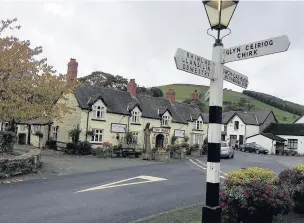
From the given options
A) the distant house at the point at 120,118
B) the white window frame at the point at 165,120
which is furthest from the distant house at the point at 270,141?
the white window frame at the point at 165,120

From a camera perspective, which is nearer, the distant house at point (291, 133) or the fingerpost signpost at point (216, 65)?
the fingerpost signpost at point (216, 65)

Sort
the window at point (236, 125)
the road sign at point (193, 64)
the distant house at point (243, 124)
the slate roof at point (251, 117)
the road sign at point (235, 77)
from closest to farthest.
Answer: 1. the road sign at point (193, 64)
2. the road sign at point (235, 77)
3. the distant house at point (243, 124)
4. the slate roof at point (251, 117)
5. the window at point (236, 125)

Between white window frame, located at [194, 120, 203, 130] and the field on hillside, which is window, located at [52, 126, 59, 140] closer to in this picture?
white window frame, located at [194, 120, 203, 130]

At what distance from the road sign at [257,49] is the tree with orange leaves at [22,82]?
1411 cm

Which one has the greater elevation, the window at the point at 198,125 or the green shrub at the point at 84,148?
the window at the point at 198,125

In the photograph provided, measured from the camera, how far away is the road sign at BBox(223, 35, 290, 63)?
4.89m

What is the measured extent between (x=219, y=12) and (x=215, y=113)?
5.19ft

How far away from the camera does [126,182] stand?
14086 millimetres

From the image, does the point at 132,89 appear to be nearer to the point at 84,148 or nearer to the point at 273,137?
the point at 84,148

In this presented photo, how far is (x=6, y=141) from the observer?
58.0 feet

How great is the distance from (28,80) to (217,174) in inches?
610

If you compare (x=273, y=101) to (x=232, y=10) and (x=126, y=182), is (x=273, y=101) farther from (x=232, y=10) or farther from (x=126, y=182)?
(x=232, y=10)

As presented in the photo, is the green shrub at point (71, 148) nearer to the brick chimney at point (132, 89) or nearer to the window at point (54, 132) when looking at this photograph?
the window at point (54, 132)

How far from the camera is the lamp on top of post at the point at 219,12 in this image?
5.06m
